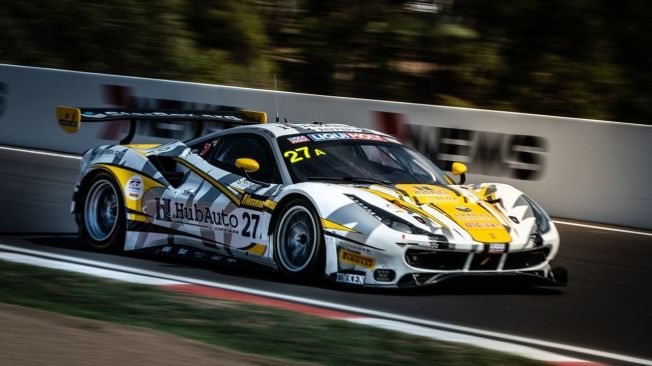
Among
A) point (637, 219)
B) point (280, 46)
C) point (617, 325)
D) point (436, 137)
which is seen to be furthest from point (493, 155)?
point (280, 46)

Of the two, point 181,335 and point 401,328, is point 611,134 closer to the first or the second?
point 401,328

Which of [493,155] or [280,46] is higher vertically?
[280,46]

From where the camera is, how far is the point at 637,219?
12328 mm

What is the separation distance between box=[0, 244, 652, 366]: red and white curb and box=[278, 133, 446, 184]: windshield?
45.7 inches

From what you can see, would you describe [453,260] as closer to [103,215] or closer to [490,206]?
[490,206]

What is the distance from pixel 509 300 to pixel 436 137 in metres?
6.02

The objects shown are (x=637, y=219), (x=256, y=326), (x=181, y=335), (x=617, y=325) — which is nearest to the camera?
(x=181, y=335)

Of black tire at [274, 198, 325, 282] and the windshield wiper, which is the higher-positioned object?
the windshield wiper

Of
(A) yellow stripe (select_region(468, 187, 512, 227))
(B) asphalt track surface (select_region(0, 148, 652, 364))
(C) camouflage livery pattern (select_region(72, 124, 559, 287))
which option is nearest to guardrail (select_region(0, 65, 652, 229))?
(B) asphalt track surface (select_region(0, 148, 652, 364))

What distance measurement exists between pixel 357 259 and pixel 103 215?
3.07m

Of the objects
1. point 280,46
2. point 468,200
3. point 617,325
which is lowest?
point 617,325

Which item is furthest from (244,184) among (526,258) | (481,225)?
(526,258)

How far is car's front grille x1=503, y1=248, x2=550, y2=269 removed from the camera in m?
7.75

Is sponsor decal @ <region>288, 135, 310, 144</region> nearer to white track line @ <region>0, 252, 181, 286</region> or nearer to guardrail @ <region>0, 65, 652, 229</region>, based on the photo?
white track line @ <region>0, 252, 181, 286</region>
